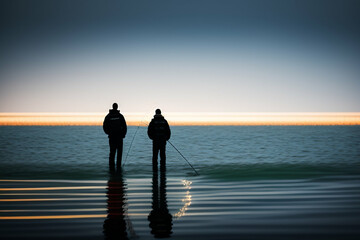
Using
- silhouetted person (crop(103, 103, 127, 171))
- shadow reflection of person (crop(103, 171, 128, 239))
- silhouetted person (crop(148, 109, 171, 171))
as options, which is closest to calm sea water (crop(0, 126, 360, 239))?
shadow reflection of person (crop(103, 171, 128, 239))

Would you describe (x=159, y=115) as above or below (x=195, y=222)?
above

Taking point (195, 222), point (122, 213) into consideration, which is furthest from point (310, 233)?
point (122, 213)

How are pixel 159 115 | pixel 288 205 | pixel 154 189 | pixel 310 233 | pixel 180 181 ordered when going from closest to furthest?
pixel 310 233
pixel 288 205
pixel 154 189
pixel 180 181
pixel 159 115

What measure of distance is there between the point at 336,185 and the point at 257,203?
3.73m

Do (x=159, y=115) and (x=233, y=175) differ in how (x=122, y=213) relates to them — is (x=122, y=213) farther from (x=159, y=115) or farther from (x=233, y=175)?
(x=159, y=115)

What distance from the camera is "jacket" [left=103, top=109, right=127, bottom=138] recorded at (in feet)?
52.4

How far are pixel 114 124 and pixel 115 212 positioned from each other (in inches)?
319

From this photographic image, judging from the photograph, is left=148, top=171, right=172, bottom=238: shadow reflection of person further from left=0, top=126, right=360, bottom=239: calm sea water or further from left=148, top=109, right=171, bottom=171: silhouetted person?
left=148, top=109, right=171, bottom=171: silhouetted person

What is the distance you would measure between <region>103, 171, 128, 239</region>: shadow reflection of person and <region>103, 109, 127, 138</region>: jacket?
3.18 metres

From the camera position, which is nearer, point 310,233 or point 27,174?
point 310,233

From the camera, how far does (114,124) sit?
16.0m

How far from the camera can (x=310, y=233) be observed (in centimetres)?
630

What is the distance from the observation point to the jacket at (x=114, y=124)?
15977mm

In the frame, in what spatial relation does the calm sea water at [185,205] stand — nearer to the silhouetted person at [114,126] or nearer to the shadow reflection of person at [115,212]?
the shadow reflection of person at [115,212]
